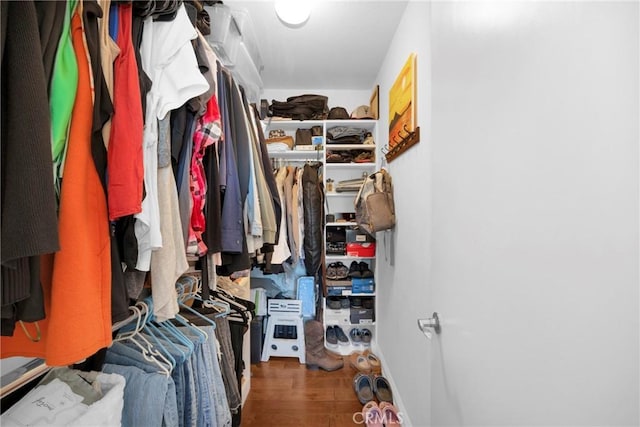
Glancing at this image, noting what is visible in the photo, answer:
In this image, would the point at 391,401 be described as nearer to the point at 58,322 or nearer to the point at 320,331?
the point at 320,331

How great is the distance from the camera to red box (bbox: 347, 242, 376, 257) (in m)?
2.40

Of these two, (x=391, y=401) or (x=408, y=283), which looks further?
(x=391, y=401)

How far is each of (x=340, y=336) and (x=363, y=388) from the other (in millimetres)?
600

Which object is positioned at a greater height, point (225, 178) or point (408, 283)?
point (225, 178)

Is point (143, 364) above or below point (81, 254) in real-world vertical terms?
below

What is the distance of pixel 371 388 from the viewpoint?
1.84 m

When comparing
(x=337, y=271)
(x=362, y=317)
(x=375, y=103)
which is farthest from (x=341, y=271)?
(x=375, y=103)

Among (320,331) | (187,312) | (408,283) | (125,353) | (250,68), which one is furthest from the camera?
(320,331)

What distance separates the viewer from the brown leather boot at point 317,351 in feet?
7.14

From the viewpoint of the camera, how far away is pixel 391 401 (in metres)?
1.75

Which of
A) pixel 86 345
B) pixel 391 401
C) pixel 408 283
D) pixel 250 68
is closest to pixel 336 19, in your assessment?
pixel 250 68

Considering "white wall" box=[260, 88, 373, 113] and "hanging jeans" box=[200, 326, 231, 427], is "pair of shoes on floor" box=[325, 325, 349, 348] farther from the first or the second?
"white wall" box=[260, 88, 373, 113]

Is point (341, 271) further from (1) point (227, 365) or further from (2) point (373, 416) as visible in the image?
(1) point (227, 365)

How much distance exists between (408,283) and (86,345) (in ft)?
4.61
